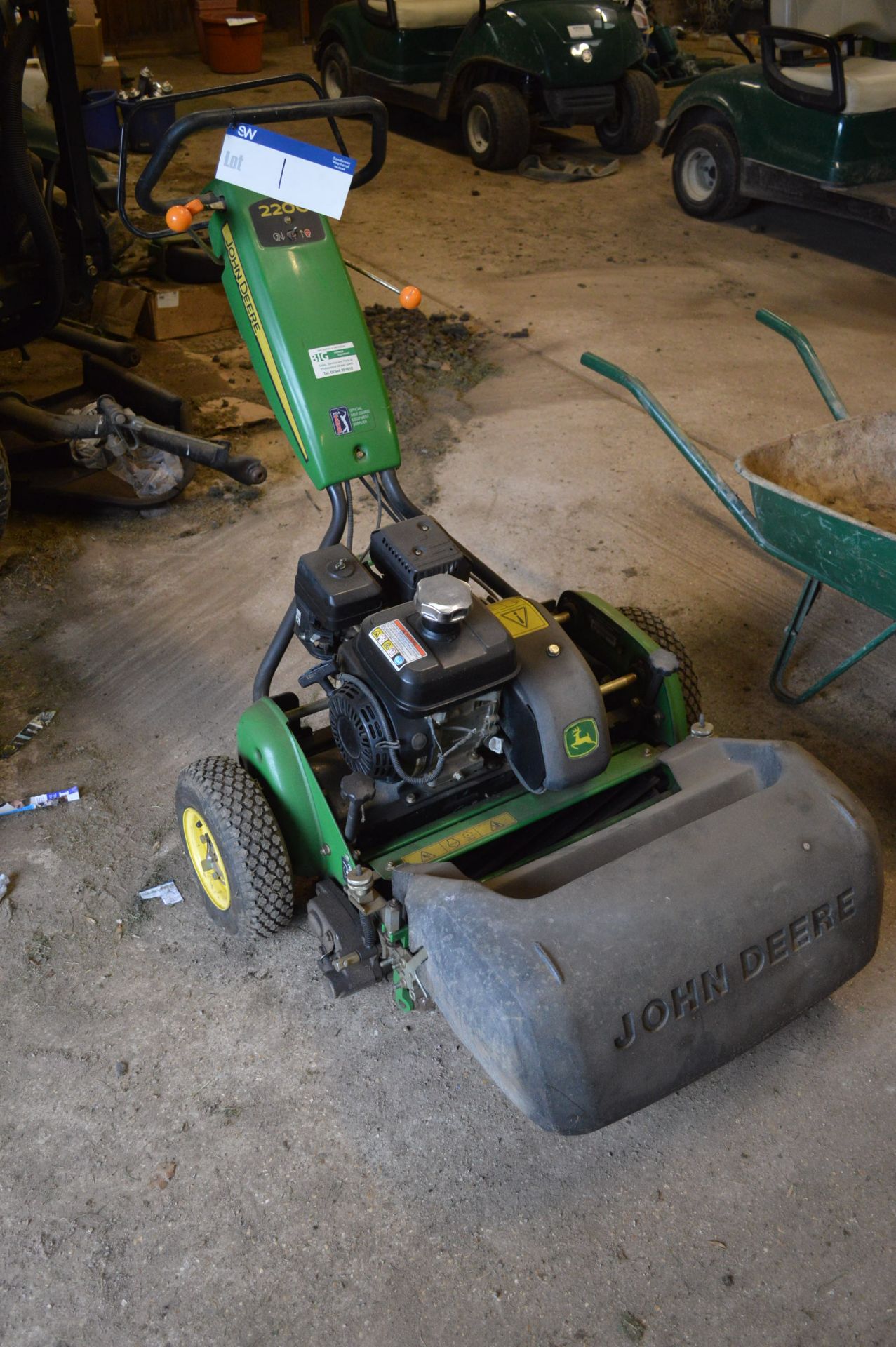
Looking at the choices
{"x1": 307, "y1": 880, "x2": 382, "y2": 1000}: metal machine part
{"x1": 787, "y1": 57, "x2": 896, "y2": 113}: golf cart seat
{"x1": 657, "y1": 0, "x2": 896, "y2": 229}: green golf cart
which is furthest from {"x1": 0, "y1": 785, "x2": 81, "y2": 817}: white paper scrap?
{"x1": 787, "y1": 57, "x2": 896, "y2": 113}: golf cart seat

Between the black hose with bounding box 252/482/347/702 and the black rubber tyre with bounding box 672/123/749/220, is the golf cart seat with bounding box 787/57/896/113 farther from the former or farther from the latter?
the black hose with bounding box 252/482/347/702

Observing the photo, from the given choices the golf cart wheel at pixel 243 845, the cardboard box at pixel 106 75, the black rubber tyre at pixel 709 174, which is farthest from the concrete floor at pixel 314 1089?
the cardboard box at pixel 106 75

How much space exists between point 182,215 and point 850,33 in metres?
4.60

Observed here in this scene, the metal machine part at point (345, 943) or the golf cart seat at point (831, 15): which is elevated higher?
the golf cart seat at point (831, 15)

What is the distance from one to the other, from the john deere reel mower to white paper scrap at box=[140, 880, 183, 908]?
98mm

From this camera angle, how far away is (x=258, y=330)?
2.41 m

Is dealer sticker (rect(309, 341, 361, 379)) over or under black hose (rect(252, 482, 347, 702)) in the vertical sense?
over

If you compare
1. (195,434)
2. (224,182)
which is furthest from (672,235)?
(224,182)

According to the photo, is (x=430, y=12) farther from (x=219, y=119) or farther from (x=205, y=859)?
(x=205, y=859)

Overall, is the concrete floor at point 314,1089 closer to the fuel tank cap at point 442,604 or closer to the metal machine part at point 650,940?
the metal machine part at point 650,940

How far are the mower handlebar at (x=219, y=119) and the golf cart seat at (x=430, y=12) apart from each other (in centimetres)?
512

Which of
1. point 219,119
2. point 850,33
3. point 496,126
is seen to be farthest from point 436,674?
point 496,126

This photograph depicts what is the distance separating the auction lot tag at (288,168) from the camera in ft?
7.24

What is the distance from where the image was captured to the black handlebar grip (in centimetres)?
222
